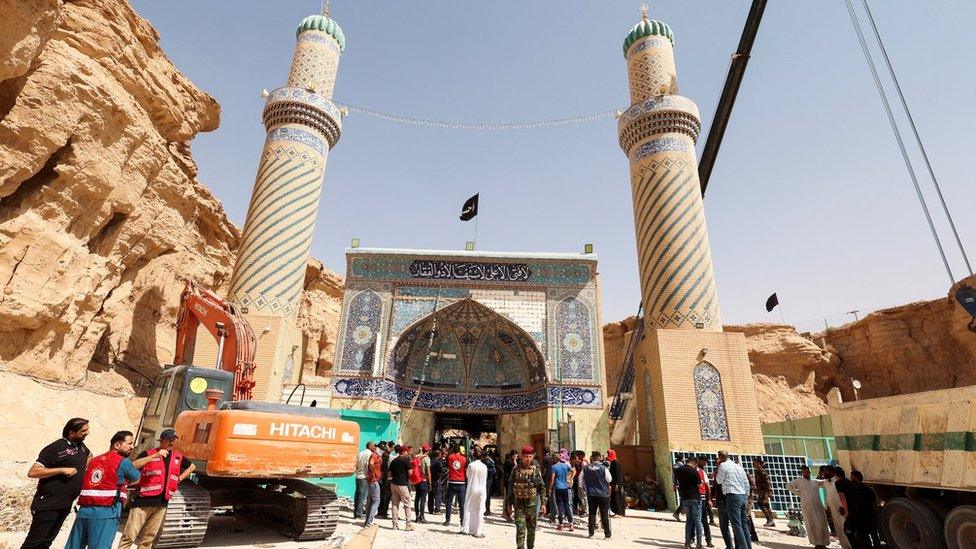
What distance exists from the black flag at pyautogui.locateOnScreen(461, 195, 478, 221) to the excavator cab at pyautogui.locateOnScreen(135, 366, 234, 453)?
9.97 m

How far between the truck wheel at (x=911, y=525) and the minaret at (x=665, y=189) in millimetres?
5106

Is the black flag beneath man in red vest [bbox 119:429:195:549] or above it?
above

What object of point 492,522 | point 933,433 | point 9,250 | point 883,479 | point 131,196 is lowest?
point 492,522

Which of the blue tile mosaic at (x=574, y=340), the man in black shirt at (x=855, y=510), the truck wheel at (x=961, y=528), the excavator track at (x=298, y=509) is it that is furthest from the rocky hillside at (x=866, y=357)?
the excavator track at (x=298, y=509)

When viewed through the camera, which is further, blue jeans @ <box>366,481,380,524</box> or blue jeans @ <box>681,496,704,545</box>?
blue jeans @ <box>366,481,380,524</box>

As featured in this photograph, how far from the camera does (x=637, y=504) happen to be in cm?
875

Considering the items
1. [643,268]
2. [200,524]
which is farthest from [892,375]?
[200,524]

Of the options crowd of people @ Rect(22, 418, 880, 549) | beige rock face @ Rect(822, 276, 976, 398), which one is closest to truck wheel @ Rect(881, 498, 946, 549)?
crowd of people @ Rect(22, 418, 880, 549)

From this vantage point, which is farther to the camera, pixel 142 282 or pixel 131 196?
pixel 142 282

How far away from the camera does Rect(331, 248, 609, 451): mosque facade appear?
12438 mm

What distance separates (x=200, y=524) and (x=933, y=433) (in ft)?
21.2

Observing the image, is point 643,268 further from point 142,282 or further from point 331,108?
point 142,282

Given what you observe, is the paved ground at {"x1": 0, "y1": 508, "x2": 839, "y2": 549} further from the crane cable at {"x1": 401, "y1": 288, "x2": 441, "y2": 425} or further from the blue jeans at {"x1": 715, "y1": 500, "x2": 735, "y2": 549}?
the crane cable at {"x1": 401, "y1": 288, "x2": 441, "y2": 425}

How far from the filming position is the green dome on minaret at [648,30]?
12445mm
